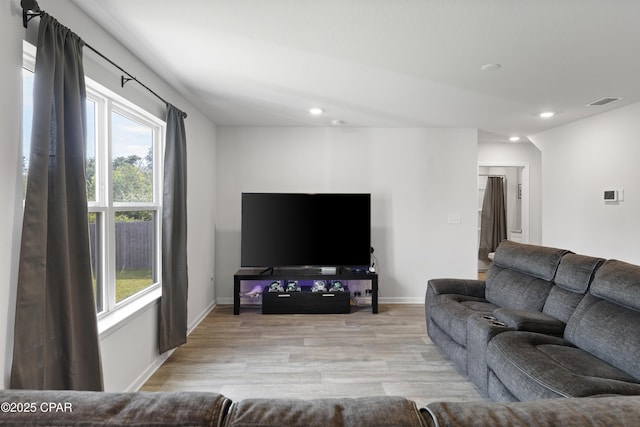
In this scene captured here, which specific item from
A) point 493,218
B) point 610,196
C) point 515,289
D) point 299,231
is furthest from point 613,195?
point 299,231

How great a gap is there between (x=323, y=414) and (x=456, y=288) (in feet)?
9.71

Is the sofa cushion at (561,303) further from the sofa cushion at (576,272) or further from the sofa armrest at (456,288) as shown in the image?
the sofa armrest at (456,288)

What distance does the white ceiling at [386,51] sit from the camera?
6.24ft

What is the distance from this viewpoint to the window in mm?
2293

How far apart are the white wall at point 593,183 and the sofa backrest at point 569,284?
198 cm

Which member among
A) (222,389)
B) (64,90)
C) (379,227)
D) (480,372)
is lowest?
(222,389)

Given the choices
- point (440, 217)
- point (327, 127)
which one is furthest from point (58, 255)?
point (440, 217)

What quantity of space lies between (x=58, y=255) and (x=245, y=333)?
232cm

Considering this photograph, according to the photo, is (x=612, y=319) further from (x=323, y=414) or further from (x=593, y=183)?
(x=593, y=183)

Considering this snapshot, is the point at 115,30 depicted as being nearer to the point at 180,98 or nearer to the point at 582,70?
the point at 180,98

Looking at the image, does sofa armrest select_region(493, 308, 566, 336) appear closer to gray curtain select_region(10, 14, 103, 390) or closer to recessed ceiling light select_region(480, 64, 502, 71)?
recessed ceiling light select_region(480, 64, 502, 71)

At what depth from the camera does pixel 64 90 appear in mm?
1699

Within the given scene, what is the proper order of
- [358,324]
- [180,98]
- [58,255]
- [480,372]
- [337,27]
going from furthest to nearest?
[358,324] → [180,98] → [480,372] → [337,27] → [58,255]

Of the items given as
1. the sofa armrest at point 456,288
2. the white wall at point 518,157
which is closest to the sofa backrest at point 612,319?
the sofa armrest at point 456,288
